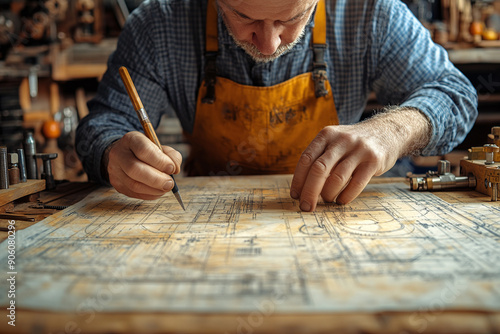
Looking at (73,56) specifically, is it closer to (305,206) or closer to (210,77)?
(210,77)

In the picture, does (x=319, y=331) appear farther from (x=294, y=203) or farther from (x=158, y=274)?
(x=294, y=203)

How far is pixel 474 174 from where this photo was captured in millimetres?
1446

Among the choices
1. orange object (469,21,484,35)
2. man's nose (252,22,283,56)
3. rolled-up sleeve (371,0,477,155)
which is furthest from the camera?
orange object (469,21,484,35)

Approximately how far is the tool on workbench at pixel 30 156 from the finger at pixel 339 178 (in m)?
1.06

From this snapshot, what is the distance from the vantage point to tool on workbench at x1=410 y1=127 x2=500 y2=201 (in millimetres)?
1363

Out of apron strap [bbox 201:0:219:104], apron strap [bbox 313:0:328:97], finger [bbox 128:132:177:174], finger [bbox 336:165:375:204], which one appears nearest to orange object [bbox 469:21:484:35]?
apron strap [bbox 313:0:328:97]

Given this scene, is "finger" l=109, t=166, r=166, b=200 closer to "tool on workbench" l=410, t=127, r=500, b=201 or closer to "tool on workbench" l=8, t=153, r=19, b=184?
"tool on workbench" l=8, t=153, r=19, b=184

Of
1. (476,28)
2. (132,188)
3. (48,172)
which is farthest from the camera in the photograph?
(476,28)

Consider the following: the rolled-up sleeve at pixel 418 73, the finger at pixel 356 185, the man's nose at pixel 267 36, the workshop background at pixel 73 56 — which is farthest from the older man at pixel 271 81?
the workshop background at pixel 73 56

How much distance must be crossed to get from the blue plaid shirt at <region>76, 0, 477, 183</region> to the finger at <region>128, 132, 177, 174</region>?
49 centimetres

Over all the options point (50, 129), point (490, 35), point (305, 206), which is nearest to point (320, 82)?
point (305, 206)

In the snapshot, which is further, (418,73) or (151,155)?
(418,73)

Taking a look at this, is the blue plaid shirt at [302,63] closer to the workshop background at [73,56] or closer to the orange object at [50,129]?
the workshop background at [73,56]

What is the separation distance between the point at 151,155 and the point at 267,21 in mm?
618
